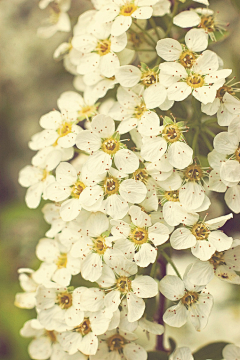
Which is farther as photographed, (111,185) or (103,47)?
(103,47)

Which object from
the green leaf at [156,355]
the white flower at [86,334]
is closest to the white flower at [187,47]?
the white flower at [86,334]

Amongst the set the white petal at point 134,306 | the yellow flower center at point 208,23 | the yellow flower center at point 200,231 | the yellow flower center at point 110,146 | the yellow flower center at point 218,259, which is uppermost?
the yellow flower center at point 208,23

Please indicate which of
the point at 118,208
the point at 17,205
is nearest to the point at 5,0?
the point at 17,205

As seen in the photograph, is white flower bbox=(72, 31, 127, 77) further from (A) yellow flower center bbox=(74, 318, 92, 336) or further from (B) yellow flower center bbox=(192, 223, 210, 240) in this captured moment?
(A) yellow flower center bbox=(74, 318, 92, 336)

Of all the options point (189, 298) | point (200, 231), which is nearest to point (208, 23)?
point (200, 231)

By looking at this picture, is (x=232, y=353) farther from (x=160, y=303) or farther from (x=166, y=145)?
(x=166, y=145)

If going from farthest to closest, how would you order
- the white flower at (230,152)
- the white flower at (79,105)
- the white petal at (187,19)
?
1. the white flower at (79,105)
2. the white petal at (187,19)
3. the white flower at (230,152)

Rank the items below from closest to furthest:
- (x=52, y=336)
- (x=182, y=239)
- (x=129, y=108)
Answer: (x=182, y=239) → (x=129, y=108) → (x=52, y=336)

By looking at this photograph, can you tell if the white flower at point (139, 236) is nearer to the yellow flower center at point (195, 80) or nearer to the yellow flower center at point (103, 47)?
the yellow flower center at point (195, 80)
